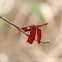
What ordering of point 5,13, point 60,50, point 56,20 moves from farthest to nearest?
point 56,20
point 60,50
point 5,13

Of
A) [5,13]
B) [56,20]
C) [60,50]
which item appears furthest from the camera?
[56,20]

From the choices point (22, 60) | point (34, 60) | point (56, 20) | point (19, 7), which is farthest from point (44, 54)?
point (19, 7)

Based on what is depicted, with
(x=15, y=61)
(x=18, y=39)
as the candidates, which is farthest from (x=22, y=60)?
(x=18, y=39)

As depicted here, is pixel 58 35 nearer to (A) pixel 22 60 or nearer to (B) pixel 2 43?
(A) pixel 22 60

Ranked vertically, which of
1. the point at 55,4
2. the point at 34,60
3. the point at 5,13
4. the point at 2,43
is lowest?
the point at 34,60

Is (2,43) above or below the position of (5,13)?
below

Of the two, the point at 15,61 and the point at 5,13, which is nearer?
the point at 5,13
